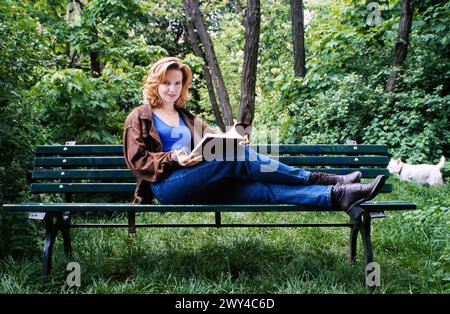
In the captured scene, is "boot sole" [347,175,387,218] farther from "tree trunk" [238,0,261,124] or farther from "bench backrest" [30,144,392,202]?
"tree trunk" [238,0,261,124]

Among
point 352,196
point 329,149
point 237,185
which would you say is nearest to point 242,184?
point 237,185

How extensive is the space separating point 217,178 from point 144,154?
1.74 ft

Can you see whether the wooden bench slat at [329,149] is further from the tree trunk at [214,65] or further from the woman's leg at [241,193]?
the tree trunk at [214,65]

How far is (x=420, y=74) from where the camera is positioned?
767 centimetres

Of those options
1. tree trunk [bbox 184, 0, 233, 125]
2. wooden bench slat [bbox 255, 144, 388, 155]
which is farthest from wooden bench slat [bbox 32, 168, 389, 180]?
tree trunk [bbox 184, 0, 233, 125]

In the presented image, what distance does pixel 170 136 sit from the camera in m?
3.16

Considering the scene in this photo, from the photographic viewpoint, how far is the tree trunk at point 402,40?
7.75 meters

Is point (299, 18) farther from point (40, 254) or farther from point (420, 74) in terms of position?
point (40, 254)

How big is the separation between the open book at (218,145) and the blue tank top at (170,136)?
0.48 meters

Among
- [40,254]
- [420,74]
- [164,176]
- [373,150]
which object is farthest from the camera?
[420,74]

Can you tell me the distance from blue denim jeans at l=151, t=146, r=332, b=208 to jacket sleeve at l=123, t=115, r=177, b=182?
7 centimetres
